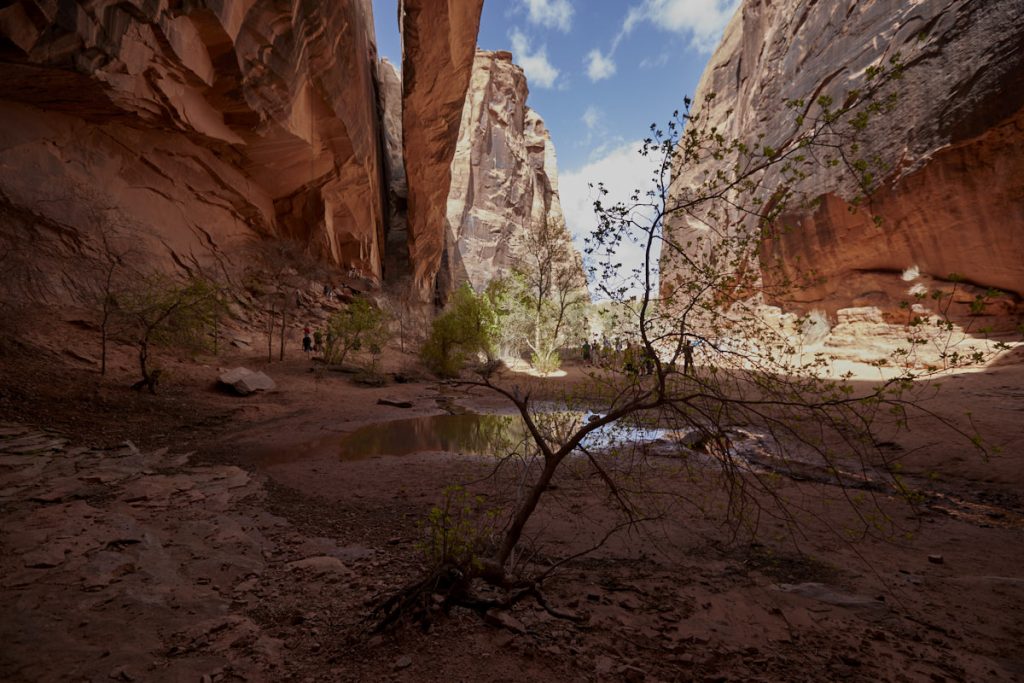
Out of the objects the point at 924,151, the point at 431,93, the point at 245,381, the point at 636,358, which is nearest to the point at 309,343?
the point at 245,381

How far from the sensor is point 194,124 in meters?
15.4

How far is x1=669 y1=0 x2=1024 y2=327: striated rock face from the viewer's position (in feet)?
43.5

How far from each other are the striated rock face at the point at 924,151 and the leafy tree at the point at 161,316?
1489cm

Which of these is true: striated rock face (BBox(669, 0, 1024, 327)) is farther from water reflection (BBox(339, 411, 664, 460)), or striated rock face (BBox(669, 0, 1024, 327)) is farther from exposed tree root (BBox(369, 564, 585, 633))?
exposed tree root (BBox(369, 564, 585, 633))

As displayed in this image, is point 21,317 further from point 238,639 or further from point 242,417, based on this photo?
point 238,639

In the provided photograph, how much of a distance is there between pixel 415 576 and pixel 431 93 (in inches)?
1033

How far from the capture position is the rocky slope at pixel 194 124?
36.3 ft

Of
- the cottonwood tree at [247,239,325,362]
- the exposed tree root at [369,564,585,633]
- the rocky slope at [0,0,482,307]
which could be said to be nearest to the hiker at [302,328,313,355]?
the cottonwood tree at [247,239,325,362]

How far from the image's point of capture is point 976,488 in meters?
6.20

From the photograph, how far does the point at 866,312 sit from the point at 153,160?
30.0 meters

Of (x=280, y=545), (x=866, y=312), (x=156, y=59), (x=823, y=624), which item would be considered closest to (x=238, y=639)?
(x=280, y=545)

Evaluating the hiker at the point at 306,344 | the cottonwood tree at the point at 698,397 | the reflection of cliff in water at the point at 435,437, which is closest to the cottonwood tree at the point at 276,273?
the hiker at the point at 306,344

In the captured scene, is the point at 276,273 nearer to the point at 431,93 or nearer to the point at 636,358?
the point at 431,93

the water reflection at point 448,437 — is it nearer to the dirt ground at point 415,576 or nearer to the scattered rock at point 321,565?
the dirt ground at point 415,576
